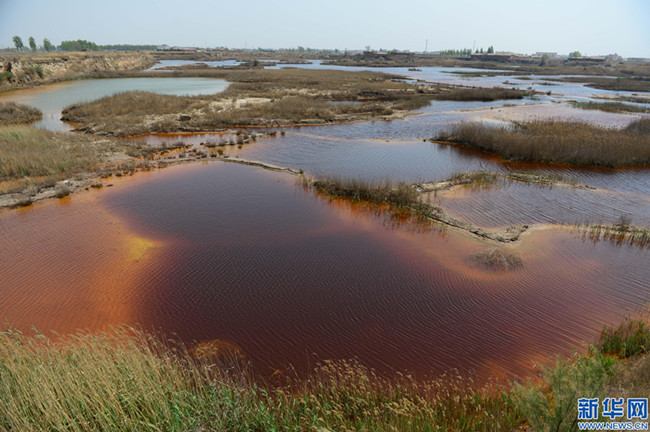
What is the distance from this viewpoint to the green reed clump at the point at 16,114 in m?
25.9

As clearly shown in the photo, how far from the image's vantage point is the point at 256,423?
4527 mm

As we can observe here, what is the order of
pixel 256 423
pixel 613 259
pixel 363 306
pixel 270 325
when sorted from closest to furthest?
1. pixel 256 423
2. pixel 270 325
3. pixel 363 306
4. pixel 613 259

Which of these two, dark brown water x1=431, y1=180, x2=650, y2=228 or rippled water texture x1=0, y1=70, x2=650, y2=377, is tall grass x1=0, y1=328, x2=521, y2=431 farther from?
dark brown water x1=431, y1=180, x2=650, y2=228

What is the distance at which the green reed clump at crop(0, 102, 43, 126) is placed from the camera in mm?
25947

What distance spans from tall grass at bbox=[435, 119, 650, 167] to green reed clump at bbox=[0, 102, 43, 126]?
1365 inches

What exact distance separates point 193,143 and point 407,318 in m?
20.9

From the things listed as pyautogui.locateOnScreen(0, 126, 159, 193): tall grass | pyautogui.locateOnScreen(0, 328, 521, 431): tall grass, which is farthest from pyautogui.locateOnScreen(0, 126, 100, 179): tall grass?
pyautogui.locateOnScreen(0, 328, 521, 431): tall grass

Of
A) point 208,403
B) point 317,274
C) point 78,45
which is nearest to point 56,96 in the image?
point 317,274

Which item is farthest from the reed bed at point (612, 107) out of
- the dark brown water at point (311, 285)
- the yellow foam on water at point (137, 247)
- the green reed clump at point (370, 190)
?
the yellow foam on water at point (137, 247)

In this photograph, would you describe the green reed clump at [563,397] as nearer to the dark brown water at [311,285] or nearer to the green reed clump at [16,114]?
the dark brown water at [311,285]

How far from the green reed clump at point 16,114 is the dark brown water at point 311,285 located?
65.7ft

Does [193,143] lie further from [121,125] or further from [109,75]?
[109,75]

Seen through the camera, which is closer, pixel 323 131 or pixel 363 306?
pixel 363 306

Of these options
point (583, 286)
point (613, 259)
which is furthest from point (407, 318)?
point (613, 259)
